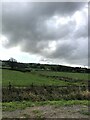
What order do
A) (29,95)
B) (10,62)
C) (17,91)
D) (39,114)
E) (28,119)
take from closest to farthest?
(28,119) → (39,114) → (29,95) → (17,91) → (10,62)

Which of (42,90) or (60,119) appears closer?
(60,119)

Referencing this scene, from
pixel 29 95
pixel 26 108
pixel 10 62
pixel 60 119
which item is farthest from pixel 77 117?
pixel 10 62

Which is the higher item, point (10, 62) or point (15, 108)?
point (10, 62)

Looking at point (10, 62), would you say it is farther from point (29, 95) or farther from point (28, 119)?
point (28, 119)

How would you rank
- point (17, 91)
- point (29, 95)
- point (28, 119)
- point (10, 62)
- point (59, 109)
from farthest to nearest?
point (10, 62) < point (17, 91) < point (29, 95) < point (59, 109) < point (28, 119)

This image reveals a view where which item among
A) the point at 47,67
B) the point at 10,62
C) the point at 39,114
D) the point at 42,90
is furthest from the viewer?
the point at 47,67

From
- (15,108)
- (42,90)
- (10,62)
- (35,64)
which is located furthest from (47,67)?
(15,108)

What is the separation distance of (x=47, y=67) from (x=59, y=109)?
75.5 metres

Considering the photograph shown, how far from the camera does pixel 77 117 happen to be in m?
11.9

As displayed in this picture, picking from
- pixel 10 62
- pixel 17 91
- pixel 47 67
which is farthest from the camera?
pixel 47 67

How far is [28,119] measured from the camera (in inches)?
451

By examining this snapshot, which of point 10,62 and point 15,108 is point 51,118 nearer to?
point 15,108

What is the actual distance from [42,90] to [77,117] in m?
16.9

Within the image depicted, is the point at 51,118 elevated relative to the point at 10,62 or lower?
lower
